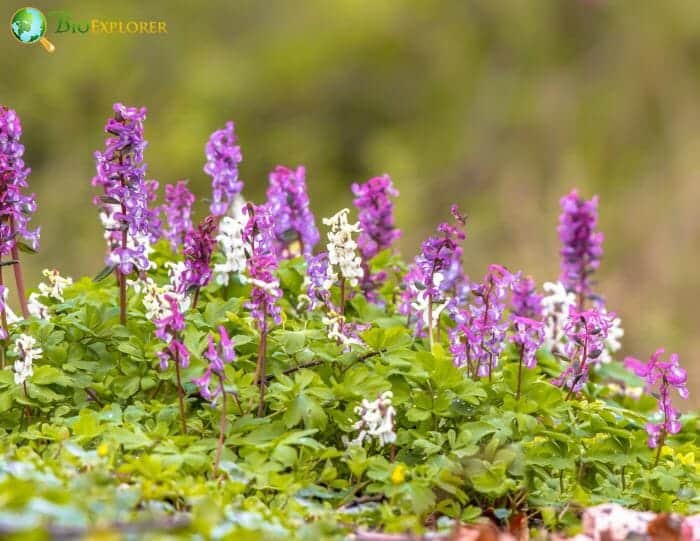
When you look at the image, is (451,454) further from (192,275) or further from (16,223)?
(16,223)

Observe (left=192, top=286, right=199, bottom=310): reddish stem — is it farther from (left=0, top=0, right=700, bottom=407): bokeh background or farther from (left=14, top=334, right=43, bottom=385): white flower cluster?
(left=0, top=0, right=700, bottom=407): bokeh background

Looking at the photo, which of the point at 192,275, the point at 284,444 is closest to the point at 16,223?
the point at 192,275

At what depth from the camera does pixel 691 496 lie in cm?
352

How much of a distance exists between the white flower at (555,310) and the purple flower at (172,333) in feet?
5.85

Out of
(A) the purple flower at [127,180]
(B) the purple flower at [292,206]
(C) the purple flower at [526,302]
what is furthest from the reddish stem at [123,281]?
(C) the purple flower at [526,302]

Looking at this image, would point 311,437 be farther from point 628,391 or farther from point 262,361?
point 628,391

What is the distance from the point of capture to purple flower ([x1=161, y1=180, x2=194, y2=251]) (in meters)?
4.38

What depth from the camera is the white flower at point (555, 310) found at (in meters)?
4.47

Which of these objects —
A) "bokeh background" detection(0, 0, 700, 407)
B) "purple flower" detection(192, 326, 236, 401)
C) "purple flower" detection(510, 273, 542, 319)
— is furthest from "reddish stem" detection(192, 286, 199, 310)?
"bokeh background" detection(0, 0, 700, 407)

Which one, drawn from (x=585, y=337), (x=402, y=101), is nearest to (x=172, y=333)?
(x=585, y=337)

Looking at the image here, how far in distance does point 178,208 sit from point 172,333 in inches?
55.1

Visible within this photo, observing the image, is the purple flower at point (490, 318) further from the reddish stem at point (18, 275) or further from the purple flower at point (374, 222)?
the reddish stem at point (18, 275)

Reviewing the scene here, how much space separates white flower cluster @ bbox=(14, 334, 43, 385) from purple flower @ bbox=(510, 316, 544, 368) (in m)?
1.44

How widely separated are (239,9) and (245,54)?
817 mm
